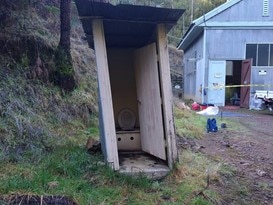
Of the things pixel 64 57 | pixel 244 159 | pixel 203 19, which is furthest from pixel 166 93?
pixel 203 19

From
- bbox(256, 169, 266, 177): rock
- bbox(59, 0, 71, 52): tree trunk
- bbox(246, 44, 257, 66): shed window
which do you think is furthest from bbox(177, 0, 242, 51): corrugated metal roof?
bbox(256, 169, 266, 177): rock

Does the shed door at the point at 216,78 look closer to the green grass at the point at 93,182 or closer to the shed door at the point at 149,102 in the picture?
the shed door at the point at 149,102

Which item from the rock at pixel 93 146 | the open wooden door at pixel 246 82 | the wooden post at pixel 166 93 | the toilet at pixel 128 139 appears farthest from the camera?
the open wooden door at pixel 246 82

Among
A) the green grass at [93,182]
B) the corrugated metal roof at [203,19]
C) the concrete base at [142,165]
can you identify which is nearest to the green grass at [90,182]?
the green grass at [93,182]

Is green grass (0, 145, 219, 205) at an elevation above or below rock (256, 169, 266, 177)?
above

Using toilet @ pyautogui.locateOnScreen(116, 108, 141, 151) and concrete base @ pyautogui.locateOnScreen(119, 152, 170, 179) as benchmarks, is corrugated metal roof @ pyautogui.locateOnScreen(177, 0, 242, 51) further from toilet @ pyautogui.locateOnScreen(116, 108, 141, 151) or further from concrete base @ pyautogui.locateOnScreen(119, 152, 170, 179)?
concrete base @ pyautogui.locateOnScreen(119, 152, 170, 179)

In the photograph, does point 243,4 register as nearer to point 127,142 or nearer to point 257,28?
point 257,28

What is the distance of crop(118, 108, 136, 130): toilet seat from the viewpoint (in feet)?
18.8

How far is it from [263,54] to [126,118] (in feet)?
39.1

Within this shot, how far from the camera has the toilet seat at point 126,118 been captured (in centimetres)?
573

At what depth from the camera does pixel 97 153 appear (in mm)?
4855

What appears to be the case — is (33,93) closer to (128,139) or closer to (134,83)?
(134,83)

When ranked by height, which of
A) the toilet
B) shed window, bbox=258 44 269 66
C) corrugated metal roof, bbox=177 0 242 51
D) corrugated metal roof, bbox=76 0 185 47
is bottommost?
the toilet

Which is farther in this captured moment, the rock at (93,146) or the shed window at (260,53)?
the shed window at (260,53)
